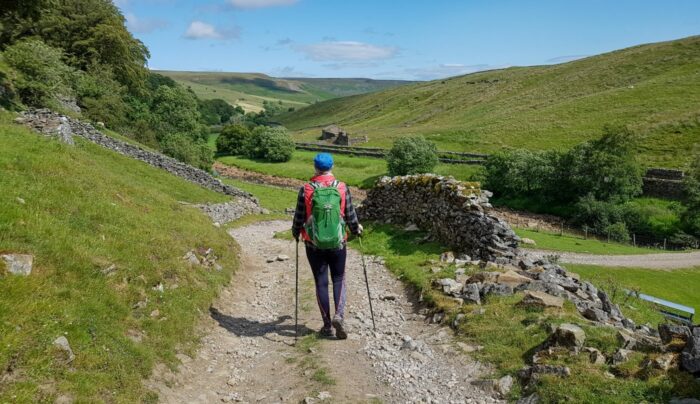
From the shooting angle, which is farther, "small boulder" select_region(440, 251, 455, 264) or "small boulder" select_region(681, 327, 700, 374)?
"small boulder" select_region(440, 251, 455, 264)

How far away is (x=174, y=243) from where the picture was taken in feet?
43.2

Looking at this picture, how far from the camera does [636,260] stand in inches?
1526

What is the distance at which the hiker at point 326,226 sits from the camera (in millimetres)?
9453

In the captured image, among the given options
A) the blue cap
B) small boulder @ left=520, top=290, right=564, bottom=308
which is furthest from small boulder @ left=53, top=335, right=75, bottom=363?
small boulder @ left=520, top=290, right=564, bottom=308

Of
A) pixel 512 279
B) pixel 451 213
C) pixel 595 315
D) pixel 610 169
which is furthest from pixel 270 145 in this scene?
pixel 595 315

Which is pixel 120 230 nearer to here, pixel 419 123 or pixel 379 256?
pixel 379 256

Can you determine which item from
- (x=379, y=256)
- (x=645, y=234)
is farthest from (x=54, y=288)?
(x=645, y=234)

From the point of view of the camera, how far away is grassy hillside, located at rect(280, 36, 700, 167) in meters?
81.9

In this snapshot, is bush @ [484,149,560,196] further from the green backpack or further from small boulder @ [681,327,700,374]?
small boulder @ [681,327,700,374]

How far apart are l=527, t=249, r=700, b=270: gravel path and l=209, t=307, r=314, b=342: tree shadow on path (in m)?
29.1

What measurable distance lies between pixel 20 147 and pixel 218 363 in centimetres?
1007

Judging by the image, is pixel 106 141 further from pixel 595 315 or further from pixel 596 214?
pixel 596 214

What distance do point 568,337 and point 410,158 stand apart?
6315 cm

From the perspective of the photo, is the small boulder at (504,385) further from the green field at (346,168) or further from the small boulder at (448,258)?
the green field at (346,168)
